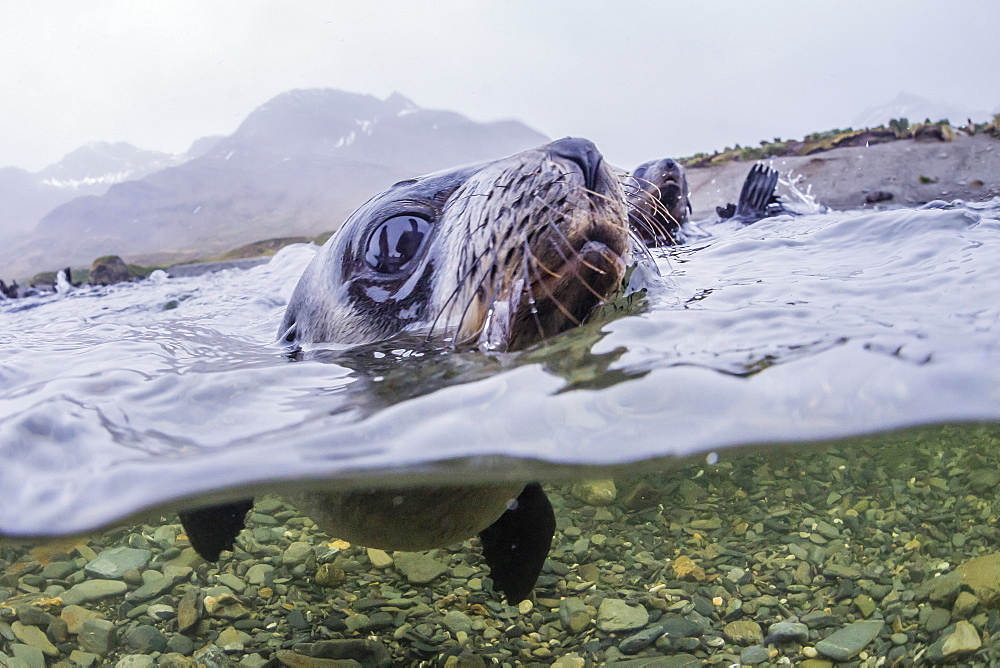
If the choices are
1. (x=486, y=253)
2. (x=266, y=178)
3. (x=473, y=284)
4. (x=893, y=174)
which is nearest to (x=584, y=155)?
(x=486, y=253)

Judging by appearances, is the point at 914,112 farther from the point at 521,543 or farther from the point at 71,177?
the point at 71,177

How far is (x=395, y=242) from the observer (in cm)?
248

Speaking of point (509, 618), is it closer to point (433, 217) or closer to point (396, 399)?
point (396, 399)

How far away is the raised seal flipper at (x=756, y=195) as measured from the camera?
5.12 metres

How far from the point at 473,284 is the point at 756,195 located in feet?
12.2

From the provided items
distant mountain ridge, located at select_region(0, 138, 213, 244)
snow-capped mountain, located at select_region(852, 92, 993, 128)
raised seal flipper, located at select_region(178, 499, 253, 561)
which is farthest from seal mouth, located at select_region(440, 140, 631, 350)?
distant mountain ridge, located at select_region(0, 138, 213, 244)

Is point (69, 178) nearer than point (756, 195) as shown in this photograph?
No

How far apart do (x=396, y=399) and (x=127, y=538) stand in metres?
1.07

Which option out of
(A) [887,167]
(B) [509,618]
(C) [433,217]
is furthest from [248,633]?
(A) [887,167]

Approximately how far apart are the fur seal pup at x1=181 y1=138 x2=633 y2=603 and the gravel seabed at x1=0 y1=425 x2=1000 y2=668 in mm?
119

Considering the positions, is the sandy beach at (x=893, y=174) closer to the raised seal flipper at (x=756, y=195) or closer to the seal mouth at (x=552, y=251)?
the raised seal flipper at (x=756, y=195)

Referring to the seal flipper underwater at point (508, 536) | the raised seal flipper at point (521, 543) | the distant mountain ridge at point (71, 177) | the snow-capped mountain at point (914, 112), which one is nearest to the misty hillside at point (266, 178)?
the distant mountain ridge at point (71, 177)

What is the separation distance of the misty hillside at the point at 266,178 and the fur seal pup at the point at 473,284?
3.54 meters

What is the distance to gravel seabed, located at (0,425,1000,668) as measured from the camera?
221 cm
